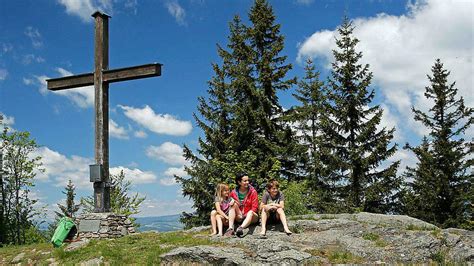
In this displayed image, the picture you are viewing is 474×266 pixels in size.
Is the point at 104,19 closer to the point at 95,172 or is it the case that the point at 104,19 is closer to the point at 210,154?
the point at 95,172

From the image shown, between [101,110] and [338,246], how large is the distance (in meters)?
7.67

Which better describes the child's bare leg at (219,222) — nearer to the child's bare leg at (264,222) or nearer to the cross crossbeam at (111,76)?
the child's bare leg at (264,222)

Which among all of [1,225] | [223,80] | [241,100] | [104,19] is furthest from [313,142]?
[1,225]

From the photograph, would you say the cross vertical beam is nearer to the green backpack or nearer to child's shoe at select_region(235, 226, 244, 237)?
the green backpack

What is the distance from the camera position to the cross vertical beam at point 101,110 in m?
13.0

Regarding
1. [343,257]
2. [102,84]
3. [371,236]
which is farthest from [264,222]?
[102,84]

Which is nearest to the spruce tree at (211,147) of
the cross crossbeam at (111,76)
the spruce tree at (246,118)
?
the spruce tree at (246,118)

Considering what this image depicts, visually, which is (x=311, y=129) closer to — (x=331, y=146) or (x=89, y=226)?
(x=331, y=146)

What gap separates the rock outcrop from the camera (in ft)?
29.2

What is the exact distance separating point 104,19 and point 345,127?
15.4m

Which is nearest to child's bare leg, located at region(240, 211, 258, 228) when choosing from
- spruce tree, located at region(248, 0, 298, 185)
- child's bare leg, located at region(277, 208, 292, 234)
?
child's bare leg, located at region(277, 208, 292, 234)

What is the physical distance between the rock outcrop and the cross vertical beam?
161 inches

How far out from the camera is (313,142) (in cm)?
2670

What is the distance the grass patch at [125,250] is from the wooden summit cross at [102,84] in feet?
5.67
